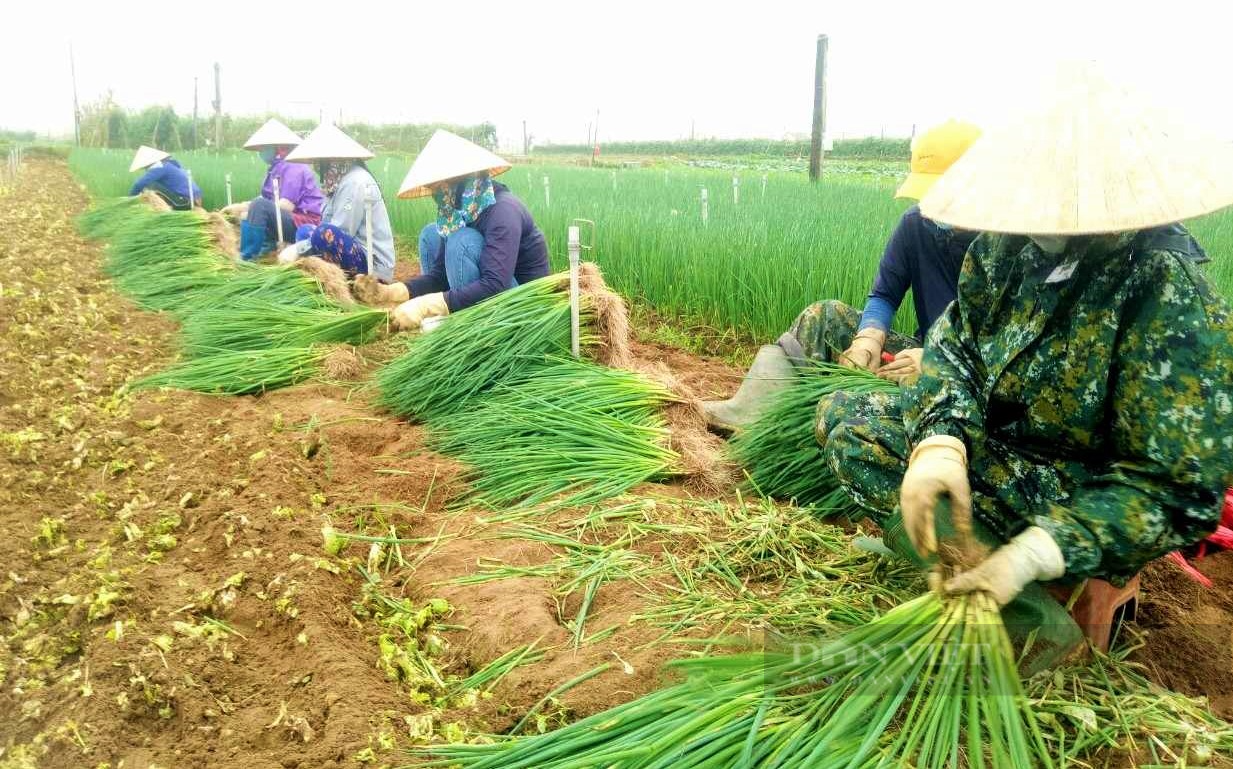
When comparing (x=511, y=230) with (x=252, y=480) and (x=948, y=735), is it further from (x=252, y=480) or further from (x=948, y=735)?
(x=948, y=735)

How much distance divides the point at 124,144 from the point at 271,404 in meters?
24.4

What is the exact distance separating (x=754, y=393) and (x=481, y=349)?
3.03 feet

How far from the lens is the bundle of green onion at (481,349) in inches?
120

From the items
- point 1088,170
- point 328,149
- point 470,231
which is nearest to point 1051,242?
point 1088,170

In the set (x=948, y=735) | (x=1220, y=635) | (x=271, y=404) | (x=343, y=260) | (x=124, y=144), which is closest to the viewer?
(x=948, y=735)

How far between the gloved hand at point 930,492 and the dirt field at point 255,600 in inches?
20.8

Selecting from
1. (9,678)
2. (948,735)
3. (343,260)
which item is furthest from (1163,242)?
(343,260)

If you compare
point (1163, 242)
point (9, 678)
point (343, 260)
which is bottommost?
point (9, 678)

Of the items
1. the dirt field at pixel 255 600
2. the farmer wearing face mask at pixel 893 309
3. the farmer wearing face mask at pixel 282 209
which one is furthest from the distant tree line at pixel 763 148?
the dirt field at pixel 255 600

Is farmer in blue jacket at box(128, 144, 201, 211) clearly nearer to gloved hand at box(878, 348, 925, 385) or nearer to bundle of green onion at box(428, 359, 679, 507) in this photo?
bundle of green onion at box(428, 359, 679, 507)

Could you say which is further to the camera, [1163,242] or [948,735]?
[1163,242]

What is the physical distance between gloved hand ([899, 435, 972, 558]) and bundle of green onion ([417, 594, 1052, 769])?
0.39 ft

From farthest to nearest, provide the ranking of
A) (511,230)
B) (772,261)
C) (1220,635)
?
1. (772,261)
2. (511,230)
3. (1220,635)

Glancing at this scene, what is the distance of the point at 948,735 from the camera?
4.04 ft
